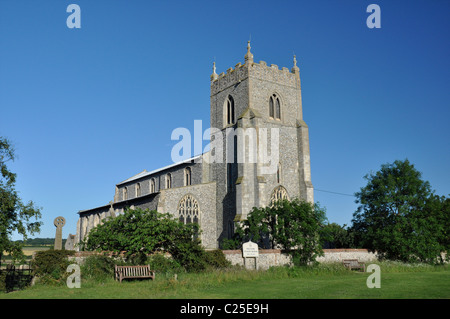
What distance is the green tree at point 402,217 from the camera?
28.2 m

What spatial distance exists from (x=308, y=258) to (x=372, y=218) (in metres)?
8.30

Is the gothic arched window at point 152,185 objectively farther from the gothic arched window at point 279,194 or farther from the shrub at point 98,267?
the shrub at point 98,267

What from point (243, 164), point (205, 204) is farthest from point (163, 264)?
point (205, 204)

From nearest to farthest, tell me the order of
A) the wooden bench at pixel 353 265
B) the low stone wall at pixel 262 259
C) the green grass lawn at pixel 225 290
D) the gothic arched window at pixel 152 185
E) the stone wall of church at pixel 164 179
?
1. the green grass lawn at pixel 225 290
2. the wooden bench at pixel 353 265
3. the low stone wall at pixel 262 259
4. the stone wall of church at pixel 164 179
5. the gothic arched window at pixel 152 185

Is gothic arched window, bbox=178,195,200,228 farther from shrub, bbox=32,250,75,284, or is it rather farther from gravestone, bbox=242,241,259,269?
shrub, bbox=32,250,75,284

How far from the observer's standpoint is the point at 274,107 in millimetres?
37031

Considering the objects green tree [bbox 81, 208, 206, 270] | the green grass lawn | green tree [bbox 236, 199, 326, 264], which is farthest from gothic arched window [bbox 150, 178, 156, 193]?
the green grass lawn

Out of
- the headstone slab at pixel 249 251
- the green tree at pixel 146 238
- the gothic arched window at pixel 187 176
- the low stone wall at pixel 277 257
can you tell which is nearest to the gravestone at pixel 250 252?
the headstone slab at pixel 249 251

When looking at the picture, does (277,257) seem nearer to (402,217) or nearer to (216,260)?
(216,260)

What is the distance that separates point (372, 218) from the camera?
3092 centimetres

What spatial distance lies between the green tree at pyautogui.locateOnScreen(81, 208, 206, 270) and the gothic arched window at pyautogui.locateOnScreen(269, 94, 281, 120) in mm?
18067

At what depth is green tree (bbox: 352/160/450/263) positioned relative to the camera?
28.2 m

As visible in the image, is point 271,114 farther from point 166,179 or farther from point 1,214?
point 1,214

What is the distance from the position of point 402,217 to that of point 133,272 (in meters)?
20.6
